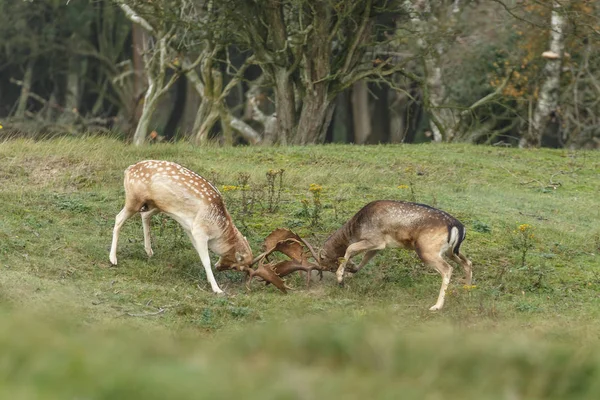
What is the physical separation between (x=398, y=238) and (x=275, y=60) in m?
11.1

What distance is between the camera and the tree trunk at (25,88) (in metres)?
42.3

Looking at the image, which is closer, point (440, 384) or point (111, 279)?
point (440, 384)

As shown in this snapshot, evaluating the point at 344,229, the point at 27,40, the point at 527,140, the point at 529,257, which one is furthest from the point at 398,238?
the point at 27,40

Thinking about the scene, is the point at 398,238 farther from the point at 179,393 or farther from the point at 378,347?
the point at 179,393

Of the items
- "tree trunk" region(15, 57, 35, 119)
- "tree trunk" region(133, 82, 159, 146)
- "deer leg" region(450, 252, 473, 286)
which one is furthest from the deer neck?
"tree trunk" region(15, 57, 35, 119)

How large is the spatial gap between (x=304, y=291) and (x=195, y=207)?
139cm

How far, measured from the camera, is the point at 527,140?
88.6 ft

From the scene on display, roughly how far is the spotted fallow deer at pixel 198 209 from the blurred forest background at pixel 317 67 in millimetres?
8272

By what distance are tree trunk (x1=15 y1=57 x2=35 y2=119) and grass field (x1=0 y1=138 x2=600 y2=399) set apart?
24891mm

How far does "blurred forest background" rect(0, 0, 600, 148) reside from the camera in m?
21.7

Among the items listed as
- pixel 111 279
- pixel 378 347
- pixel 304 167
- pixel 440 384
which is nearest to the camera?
pixel 440 384

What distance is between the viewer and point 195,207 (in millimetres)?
11211

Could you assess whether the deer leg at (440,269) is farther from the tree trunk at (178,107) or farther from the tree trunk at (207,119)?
the tree trunk at (178,107)

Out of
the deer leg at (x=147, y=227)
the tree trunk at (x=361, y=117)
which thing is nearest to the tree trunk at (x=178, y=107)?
the tree trunk at (x=361, y=117)
